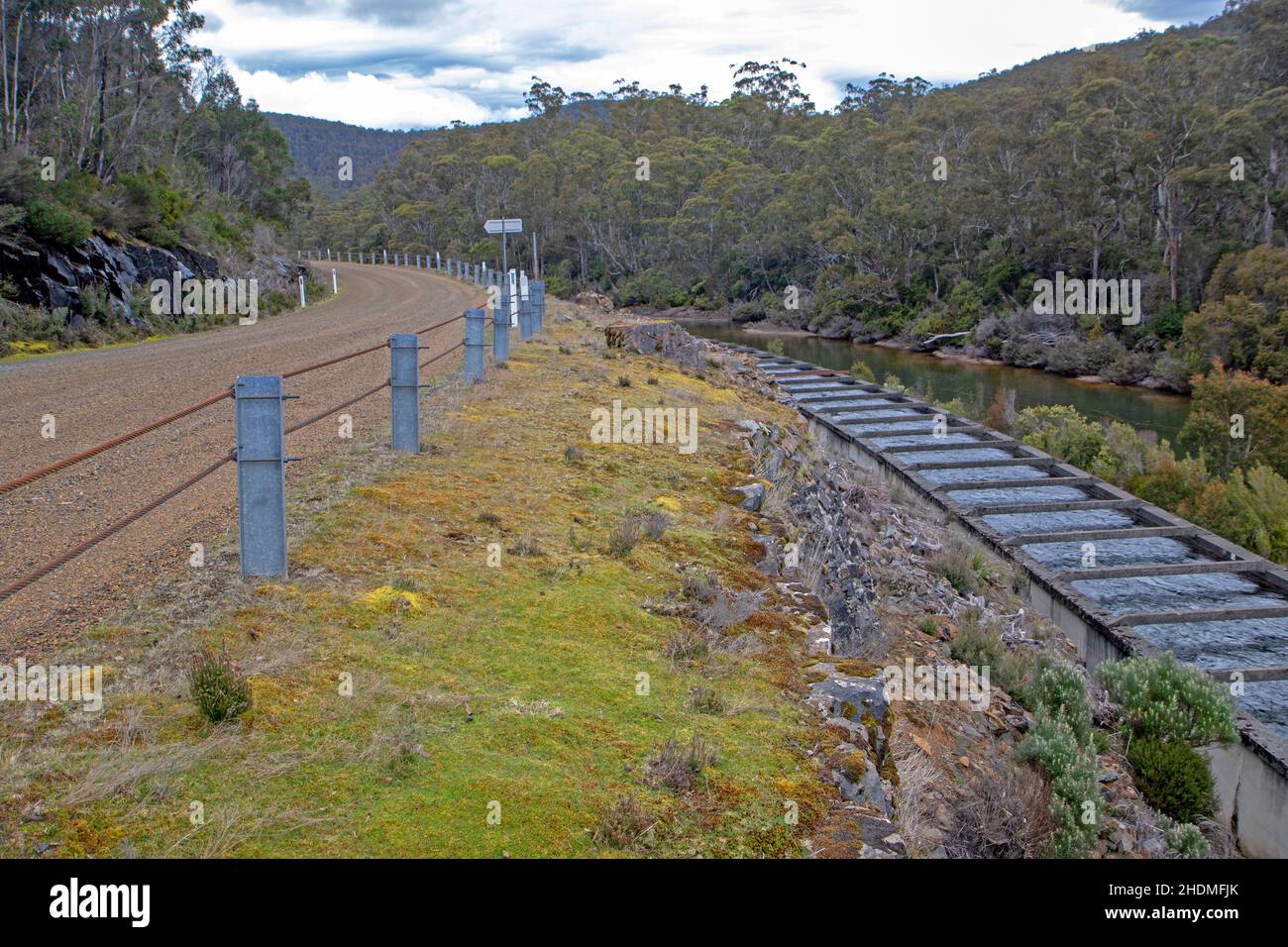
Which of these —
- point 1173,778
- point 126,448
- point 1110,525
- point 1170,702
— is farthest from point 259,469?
point 1110,525

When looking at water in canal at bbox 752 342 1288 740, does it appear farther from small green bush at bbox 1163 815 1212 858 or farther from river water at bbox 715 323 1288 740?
small green bush at bbox 1163 815 1212 858

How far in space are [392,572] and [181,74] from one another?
5174 cm

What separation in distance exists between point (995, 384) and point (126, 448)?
46.5 meters

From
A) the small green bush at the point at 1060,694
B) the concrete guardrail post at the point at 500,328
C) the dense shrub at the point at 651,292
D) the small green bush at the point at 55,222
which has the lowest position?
the small green bush at the point at 1060,694

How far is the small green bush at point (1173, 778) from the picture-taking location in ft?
34.6

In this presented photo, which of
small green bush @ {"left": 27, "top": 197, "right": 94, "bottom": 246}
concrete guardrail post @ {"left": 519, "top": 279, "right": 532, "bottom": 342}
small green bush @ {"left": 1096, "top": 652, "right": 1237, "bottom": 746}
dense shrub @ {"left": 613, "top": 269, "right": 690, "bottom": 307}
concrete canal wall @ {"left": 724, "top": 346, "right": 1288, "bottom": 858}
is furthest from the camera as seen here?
dense shrub @ {"left": 613, "top": 269, "right": 690, "bottom": 307}

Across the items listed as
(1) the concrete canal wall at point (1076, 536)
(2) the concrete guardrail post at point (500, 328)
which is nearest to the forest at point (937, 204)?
(1) the concrete canal wall at point (1076, 536)

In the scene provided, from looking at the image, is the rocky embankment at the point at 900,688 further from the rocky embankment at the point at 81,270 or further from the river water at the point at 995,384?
the river water at the point at 995,384

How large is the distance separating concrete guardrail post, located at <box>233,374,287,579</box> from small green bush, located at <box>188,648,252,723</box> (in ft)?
5.18

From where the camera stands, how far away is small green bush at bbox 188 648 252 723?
4.77m

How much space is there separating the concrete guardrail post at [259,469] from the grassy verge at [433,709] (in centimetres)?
27

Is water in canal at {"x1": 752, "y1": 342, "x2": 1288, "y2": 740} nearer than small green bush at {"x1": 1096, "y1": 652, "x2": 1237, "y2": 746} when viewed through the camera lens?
No

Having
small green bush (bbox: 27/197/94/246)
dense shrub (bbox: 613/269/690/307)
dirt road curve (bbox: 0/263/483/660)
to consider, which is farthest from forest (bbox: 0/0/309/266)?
dense shrub (bbox: 613/269/690/307)
